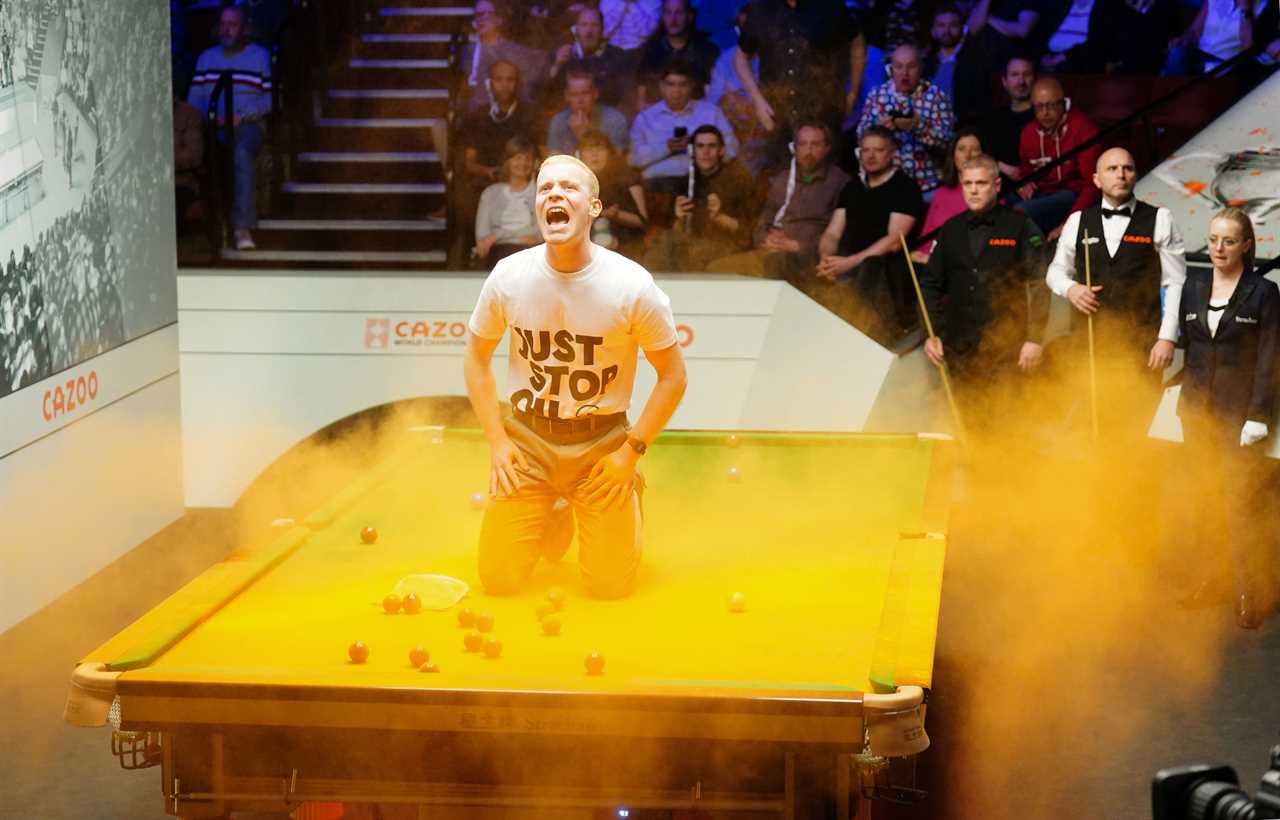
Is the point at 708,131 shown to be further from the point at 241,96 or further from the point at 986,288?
the point at 241,96

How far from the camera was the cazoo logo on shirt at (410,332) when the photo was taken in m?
7.00

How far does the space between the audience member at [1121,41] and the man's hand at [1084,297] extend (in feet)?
4.84

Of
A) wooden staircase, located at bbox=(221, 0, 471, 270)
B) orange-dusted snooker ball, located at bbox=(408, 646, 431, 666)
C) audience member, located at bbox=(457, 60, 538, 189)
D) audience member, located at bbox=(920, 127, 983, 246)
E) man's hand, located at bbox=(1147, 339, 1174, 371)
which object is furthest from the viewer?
wooden staircase, located at bbox=(221, 0, 471, 270)

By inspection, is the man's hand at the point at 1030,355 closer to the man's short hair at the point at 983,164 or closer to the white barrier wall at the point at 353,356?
the man's short hair at the point at 983,164

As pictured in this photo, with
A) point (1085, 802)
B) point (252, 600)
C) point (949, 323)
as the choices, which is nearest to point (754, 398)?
point (949, 323)

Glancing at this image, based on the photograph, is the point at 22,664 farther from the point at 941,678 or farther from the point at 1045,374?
the point at 1045,374

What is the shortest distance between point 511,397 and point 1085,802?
5.81 ft

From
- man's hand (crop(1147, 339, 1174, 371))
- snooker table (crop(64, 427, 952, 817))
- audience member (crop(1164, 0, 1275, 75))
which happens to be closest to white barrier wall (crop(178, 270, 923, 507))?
man's hand (crop(1147, 339, 1174, 371))

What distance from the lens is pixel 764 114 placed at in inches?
281

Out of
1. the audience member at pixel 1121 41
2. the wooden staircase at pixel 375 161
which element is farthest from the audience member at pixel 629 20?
the audience member at pixel 1121 41

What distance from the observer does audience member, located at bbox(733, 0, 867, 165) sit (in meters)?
7.09

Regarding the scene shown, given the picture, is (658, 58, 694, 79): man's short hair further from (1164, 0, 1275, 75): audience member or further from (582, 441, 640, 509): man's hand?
(582, 441, 640, 509): man's hand

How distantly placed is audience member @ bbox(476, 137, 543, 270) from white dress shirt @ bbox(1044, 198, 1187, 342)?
2.28 metres

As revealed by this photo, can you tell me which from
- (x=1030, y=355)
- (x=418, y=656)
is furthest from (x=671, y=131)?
(x=418, y=656)
